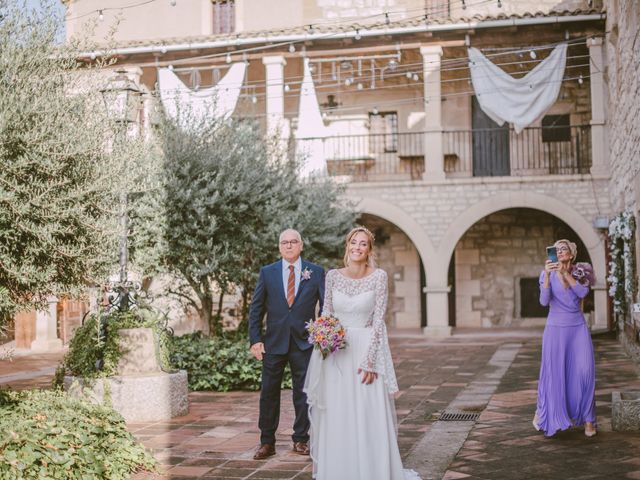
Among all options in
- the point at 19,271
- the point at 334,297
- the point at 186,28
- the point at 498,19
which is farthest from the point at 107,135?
the point at 186,28

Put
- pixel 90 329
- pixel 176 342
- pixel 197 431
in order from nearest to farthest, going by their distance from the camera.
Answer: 1. pixel 197 431
2. pixel 90 329
3. pixel 176 342

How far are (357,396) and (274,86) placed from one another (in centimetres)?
1451

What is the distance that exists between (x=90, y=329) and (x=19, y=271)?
292cm

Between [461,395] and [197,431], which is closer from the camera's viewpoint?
[197,431]

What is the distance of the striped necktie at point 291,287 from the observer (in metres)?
6.14

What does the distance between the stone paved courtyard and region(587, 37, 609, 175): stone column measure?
693cm

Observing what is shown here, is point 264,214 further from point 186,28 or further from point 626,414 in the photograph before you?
point 186,28

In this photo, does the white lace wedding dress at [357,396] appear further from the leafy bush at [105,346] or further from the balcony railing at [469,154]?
the balcony railing at [469,154]

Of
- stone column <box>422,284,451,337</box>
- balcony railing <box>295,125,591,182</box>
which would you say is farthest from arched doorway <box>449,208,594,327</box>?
stone column <box>422,284,451,337</box>

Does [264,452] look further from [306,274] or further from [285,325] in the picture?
[306,274]

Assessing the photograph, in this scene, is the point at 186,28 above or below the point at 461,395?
above

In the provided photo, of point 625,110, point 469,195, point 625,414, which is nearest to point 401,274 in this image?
point 469,195

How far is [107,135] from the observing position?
598cm

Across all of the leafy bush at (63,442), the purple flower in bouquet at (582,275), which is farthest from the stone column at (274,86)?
the leafy bush at (63,442)
